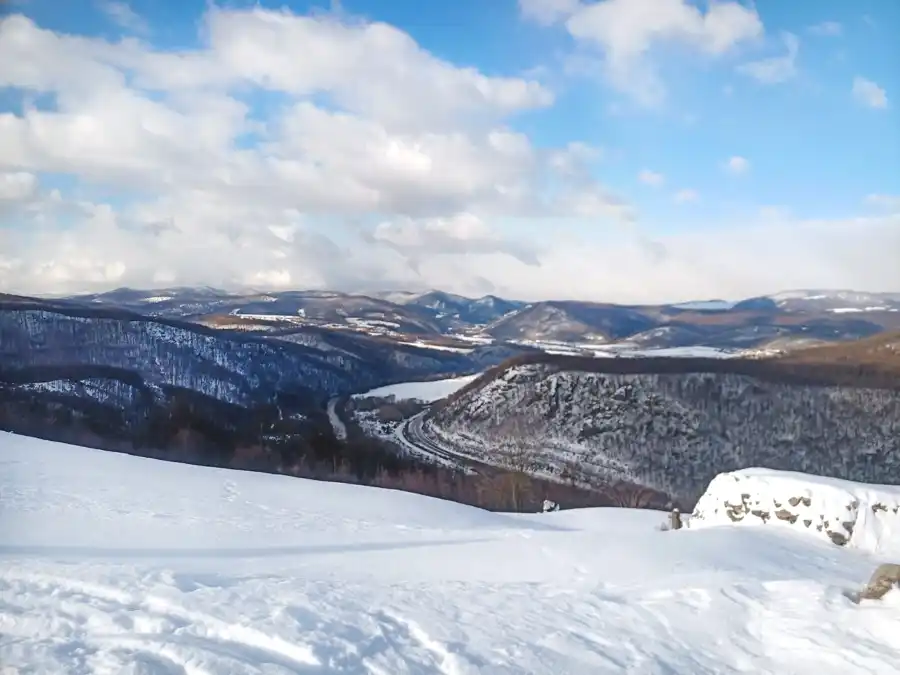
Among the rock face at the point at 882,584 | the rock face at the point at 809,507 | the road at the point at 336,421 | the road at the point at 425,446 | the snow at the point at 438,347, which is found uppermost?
the rock face at the point at 882,584

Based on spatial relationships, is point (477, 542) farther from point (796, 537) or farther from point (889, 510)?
point (889, 510)

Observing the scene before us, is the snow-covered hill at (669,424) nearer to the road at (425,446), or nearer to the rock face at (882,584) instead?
the road at (425,446)

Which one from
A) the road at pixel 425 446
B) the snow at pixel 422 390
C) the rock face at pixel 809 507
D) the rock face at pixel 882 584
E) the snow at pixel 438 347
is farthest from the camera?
the snow at pixel 438 347

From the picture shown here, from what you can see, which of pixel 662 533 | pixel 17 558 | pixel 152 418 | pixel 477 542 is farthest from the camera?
pixel 152 418

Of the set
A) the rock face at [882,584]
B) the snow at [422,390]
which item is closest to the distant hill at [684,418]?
the snow at [422,390]

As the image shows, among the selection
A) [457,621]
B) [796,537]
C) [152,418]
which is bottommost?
[152,418]

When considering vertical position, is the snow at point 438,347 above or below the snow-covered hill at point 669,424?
above

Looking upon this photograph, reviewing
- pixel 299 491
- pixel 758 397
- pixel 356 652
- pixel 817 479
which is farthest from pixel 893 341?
pixel 356 652
